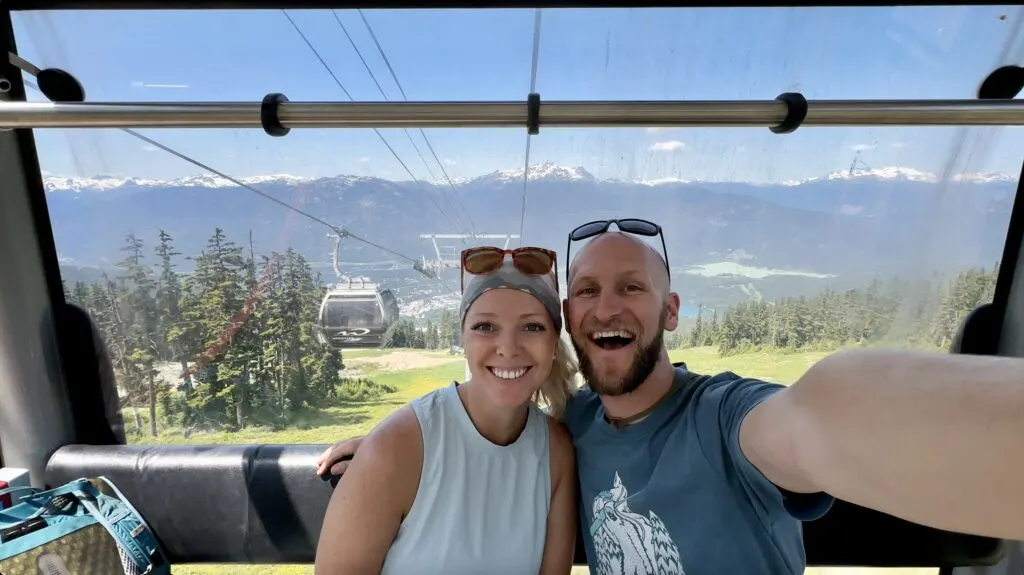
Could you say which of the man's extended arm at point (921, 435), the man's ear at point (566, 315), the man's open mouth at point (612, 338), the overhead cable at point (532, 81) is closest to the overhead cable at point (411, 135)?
the overhead cable at point (532, 81)

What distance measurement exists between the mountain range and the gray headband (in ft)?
2.07

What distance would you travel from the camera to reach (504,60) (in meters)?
1.79

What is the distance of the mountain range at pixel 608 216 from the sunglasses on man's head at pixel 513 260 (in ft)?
2.01

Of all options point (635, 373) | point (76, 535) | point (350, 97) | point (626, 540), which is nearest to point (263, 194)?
point (350, 97)

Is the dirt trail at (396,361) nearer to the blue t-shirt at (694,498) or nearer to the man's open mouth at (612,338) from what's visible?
the man's open mouth at (612,338)

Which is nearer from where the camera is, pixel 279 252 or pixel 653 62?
pixel 653 62

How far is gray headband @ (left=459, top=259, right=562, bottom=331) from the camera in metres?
1.32

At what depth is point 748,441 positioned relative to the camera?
0.99 m

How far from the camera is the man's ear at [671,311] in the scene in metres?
1.40

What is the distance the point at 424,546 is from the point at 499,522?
0.19 meters

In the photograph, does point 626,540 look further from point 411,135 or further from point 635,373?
point 411,135

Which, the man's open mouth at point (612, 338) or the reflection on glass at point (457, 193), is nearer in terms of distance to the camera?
the man's open mouth at point (612, 338)

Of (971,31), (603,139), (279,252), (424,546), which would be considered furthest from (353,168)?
(971,31)

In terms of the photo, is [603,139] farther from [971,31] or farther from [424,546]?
[424,546]
